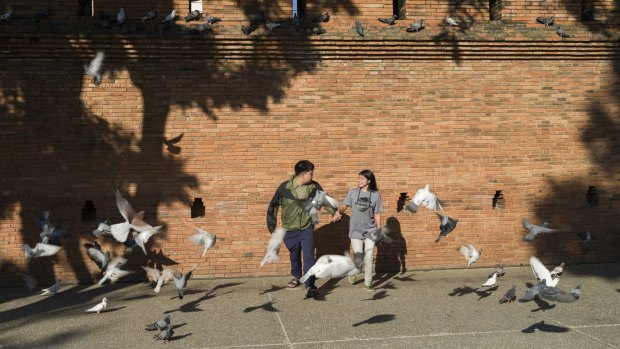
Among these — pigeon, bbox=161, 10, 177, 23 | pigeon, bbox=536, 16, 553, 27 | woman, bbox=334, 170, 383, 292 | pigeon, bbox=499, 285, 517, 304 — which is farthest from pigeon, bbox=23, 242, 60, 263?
pigeon, bbox=536, 16, 553, 27

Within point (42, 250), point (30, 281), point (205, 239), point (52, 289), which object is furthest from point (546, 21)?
point (30, 281)

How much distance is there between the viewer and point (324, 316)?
634 cm

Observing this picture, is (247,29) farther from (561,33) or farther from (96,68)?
(561,33)

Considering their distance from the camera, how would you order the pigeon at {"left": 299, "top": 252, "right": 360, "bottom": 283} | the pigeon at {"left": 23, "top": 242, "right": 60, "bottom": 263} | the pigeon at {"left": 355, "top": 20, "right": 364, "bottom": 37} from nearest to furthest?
1. the pigeon at {"left": 299, "top": 252, "right": 360, "bottom": 283}
2. the pigeon at {"left": 23, "top": 242, "right": 60, "bottom": 263}
3. the pigeon at {"left": 355, "top": 20, "right": 364, "bottom": 37}

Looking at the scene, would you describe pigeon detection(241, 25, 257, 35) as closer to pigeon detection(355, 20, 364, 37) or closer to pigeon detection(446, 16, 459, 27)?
pigeon detection(355, 20, 364, 37)

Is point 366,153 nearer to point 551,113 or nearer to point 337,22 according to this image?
point 337,22

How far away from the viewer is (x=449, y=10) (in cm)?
873

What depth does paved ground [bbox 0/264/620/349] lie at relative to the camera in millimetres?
5492

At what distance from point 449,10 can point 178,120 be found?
14.5 feet

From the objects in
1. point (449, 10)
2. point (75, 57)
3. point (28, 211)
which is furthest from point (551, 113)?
point (28, 211)

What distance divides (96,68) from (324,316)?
4426mm

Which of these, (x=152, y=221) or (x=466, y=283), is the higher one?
(x=152, y=221)

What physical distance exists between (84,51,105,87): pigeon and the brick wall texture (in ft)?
0.59

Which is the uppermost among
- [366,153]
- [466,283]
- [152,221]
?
[366,153]
